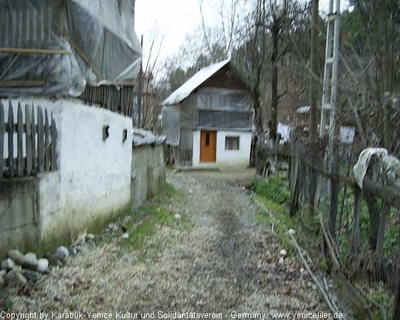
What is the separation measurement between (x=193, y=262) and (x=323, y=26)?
34.7 feet

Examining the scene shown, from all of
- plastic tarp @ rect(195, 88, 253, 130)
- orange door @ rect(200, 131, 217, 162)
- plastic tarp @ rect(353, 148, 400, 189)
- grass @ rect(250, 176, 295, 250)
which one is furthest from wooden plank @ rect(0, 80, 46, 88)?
orange door @ rect(200, 131, 217, 162)

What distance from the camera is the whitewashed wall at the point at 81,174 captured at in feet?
17.0

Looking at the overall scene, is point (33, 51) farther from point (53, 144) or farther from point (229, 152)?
point (229, 152)

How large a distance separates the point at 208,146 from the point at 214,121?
158 centimetres

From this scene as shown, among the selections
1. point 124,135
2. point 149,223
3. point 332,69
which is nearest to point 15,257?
point 149,223

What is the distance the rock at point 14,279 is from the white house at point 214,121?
19296 millimetres

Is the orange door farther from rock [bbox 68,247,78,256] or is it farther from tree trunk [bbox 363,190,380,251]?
tree trunk [bbox 363,190,380,251]

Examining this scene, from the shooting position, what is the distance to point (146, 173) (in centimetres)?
1005

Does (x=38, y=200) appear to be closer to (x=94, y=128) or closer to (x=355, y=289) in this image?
(x=94, y=128)

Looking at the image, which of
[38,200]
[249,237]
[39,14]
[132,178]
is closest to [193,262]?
[249,237]

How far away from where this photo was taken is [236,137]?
2453cm

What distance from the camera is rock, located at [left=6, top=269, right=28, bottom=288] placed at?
4.05 m

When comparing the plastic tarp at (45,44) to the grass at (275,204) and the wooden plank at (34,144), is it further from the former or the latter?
the grass at (275,204)

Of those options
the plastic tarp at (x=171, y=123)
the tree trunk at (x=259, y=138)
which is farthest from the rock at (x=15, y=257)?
the plastic tarp at (x=171, y=123)
